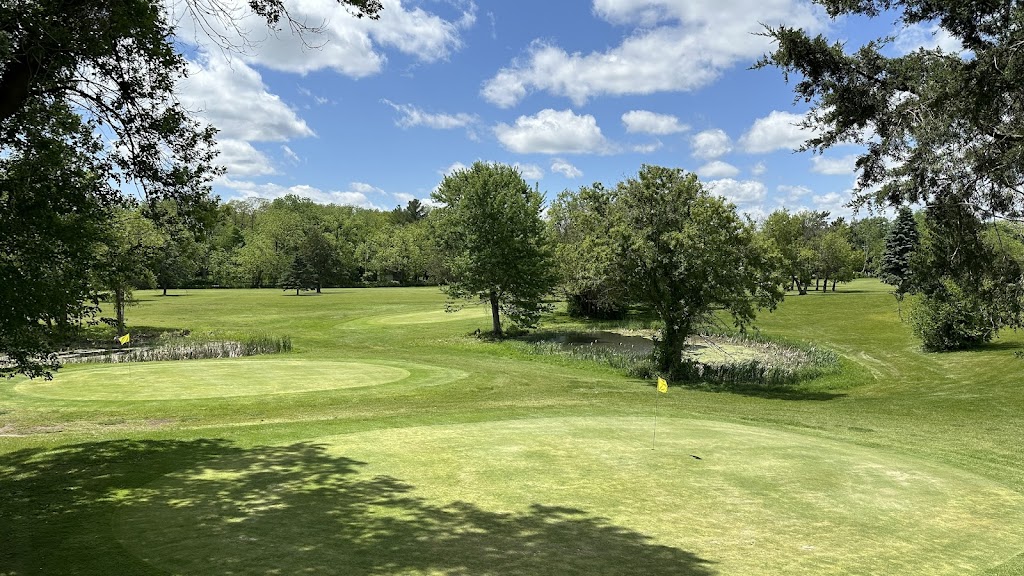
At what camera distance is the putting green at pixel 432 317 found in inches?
1870

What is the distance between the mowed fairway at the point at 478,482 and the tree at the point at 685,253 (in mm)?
5653

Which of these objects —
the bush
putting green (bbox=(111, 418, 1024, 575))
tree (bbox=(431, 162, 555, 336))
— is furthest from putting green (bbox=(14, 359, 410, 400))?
the bush

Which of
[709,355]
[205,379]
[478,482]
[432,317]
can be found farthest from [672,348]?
[432,317]

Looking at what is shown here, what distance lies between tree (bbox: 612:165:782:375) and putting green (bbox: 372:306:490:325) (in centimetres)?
2353

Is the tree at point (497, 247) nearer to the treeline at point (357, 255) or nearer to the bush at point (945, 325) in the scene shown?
the bush at point (945, 325)

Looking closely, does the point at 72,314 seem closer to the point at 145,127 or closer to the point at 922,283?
the point at 145,127

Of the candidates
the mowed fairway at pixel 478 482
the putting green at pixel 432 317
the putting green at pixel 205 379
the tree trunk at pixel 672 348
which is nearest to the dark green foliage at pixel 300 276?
the putting green at pixel 432 317

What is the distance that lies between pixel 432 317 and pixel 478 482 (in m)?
41.8

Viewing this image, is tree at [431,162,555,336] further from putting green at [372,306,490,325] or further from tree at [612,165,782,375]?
tree at [612,165,782,375]

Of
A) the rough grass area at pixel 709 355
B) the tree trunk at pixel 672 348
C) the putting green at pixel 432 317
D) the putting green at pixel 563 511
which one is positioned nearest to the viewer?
the putting green at pixel 563 511

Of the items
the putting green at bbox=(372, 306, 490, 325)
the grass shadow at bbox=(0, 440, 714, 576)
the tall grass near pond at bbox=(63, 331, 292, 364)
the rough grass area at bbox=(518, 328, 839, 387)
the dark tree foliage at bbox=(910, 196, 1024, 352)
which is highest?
the dark tree foliage at bbox=(910, 196, 1024, 352)

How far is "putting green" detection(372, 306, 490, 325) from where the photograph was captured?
47.5 m

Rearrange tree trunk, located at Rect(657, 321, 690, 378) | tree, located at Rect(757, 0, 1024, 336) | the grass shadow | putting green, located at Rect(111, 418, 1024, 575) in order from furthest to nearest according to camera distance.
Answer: tree trunk, located at Rect(657, 321, 690, 378) → tree, located at Rect(757, 0, 1024, 336) → putting green, located at Rect(111, 418, 1024, 575) → the grass shadow

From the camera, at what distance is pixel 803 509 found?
754 centimetres
